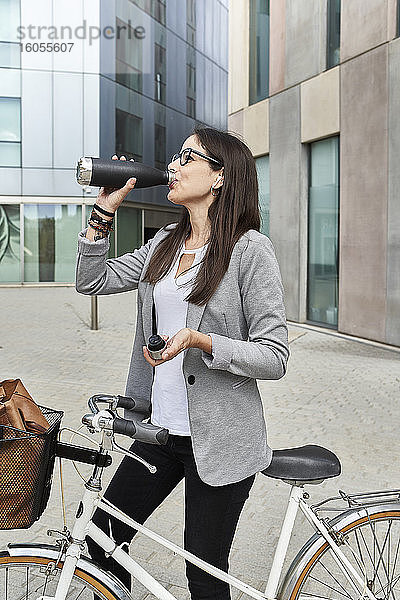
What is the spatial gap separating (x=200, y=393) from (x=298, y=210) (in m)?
13.8

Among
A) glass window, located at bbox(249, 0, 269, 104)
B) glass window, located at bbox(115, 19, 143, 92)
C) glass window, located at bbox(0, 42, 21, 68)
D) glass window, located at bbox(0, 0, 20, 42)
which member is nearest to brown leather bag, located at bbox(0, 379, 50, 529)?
glass window, located at bbox(249, 0, 269, 104)

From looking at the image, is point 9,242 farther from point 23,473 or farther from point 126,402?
point 23,473

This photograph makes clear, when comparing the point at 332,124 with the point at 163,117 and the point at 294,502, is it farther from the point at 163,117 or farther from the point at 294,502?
the point at 163,117

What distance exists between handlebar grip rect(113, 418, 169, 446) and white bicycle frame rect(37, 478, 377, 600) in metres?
0.26

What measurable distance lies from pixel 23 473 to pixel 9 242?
28.3m

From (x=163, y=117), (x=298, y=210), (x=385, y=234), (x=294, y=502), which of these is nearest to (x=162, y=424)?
(x=294, y=502)

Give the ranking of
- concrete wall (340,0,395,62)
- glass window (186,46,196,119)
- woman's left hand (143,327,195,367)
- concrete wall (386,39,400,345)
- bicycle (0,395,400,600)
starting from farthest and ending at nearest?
glass window (186,46,196,119), concrete wall (340,0,395,62), concrete wall (386,39,400,345), bicycle (0,395,400,600), woman's left hand (143,327,195,367)

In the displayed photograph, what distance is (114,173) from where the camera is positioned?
254 cm

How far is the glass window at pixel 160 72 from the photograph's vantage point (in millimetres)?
32375

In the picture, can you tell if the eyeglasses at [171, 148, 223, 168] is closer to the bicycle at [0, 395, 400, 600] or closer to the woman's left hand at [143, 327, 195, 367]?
the woman's left hand at [143, 327, 195, 367]

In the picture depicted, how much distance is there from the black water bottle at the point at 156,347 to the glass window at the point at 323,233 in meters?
13.1

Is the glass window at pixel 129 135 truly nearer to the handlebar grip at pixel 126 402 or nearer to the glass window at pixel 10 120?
the glass window at pixel 10 120

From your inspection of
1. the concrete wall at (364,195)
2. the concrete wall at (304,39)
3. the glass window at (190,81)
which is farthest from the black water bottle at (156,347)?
the glass window at (190,81)

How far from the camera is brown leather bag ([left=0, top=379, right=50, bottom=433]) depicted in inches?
80.9
